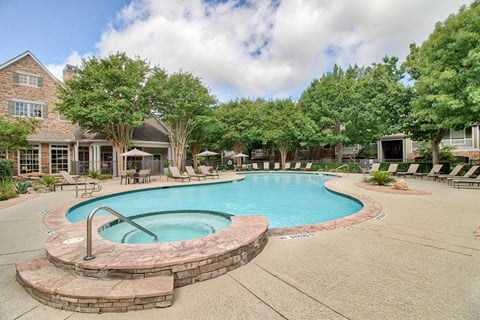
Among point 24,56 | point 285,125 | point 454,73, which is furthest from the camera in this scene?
point 285,125

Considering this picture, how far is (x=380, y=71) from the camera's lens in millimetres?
18250

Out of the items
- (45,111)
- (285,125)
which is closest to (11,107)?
(45,111)

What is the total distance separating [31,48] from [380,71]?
27.4 meters

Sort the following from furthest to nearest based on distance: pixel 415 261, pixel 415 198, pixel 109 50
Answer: pixel 109 50 < pixel 415 198 < pixel 415 261

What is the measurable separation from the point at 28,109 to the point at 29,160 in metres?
4.00

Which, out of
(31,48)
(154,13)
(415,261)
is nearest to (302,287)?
(415,261)

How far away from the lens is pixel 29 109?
60.6ft

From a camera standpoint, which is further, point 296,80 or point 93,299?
point 296,80

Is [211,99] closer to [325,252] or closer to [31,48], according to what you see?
[31,48]

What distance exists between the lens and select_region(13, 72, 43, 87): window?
1800 centimetres

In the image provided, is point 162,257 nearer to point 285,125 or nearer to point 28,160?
point 28,160

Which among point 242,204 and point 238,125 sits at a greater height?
point 238,125

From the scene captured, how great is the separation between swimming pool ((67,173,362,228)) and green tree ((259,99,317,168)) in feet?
41.2

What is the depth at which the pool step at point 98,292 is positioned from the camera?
8.49 feet
